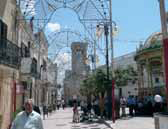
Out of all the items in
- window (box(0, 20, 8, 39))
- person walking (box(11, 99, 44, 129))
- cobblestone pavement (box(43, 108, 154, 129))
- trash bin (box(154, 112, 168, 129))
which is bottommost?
cobblestone pavement (box(43, 108, 154, 129))

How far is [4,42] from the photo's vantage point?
12.2m

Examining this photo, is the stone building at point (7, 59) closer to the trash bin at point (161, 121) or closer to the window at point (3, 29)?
the window at point (3, 29)

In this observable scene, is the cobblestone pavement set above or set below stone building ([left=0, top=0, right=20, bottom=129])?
below

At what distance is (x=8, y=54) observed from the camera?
40.7ft

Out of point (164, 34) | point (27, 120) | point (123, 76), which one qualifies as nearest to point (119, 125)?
point (123, 76)

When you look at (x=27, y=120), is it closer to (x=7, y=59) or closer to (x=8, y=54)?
(x=7, y=59)

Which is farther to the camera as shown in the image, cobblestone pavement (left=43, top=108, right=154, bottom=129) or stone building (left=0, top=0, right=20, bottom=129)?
cobblestone pavement (left=43, top=108, right=154, bottom=129)

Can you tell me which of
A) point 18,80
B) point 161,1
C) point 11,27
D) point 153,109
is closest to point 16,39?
point 11,27

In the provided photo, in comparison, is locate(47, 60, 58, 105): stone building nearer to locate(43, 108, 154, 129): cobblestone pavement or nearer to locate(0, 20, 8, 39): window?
locate(43, 108, 154, 129): cobblestone pavement

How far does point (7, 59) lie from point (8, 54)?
0.28 metres

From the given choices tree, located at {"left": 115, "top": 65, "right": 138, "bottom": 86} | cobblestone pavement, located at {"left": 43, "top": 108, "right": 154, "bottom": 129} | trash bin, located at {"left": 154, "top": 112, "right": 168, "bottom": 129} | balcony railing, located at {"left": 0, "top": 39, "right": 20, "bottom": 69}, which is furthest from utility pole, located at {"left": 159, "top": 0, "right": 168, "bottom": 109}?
tree, located at {"left": 115, "top": 65, "right": 138, "bottom": 86}

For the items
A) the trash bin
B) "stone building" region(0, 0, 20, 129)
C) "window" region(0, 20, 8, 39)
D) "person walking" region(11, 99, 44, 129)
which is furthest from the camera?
"window" region(0, 20, 8, 39)

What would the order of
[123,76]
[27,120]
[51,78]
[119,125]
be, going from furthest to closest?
1. [51,78]
2. [123,76]
3. [119,125]
4. [27,120]

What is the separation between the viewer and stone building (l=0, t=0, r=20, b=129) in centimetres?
1227
